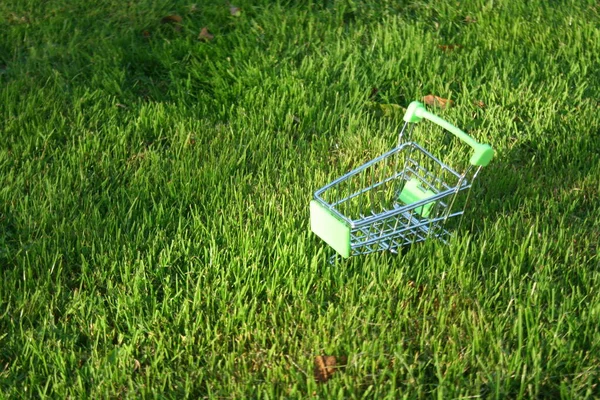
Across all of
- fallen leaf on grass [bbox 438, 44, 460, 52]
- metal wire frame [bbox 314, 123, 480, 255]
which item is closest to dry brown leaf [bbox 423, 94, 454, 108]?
fallen leaf on grass [bbox 438, 44, 460, 52]

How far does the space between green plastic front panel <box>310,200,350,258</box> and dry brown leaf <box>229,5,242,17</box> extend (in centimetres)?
248

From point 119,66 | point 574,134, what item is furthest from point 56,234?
point 574,134

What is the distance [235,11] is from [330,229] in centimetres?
268

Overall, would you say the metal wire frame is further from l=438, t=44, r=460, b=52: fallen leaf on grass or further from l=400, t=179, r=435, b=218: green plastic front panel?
l=438, t=44, r=460, b=52: fallen leaf on grass

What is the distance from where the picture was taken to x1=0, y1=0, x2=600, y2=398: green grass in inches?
114

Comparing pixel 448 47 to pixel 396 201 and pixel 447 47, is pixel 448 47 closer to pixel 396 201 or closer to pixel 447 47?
pixel 447 47

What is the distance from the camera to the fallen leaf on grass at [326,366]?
284 cm

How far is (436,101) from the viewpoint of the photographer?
14.9 ft

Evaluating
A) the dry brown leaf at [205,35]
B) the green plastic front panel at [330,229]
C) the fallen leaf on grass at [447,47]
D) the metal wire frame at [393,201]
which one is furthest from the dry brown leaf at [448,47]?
the green plastic front panel at [330,229]

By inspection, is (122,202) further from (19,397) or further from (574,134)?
(574,134)

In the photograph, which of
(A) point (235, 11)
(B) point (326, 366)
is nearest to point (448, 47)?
(A) point (235, 11)

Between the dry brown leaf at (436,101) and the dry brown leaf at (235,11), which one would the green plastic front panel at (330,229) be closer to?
the dry brown leaf at (436,101)

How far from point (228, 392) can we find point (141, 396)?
0.92ft

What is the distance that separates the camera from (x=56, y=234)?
3.54 metres
